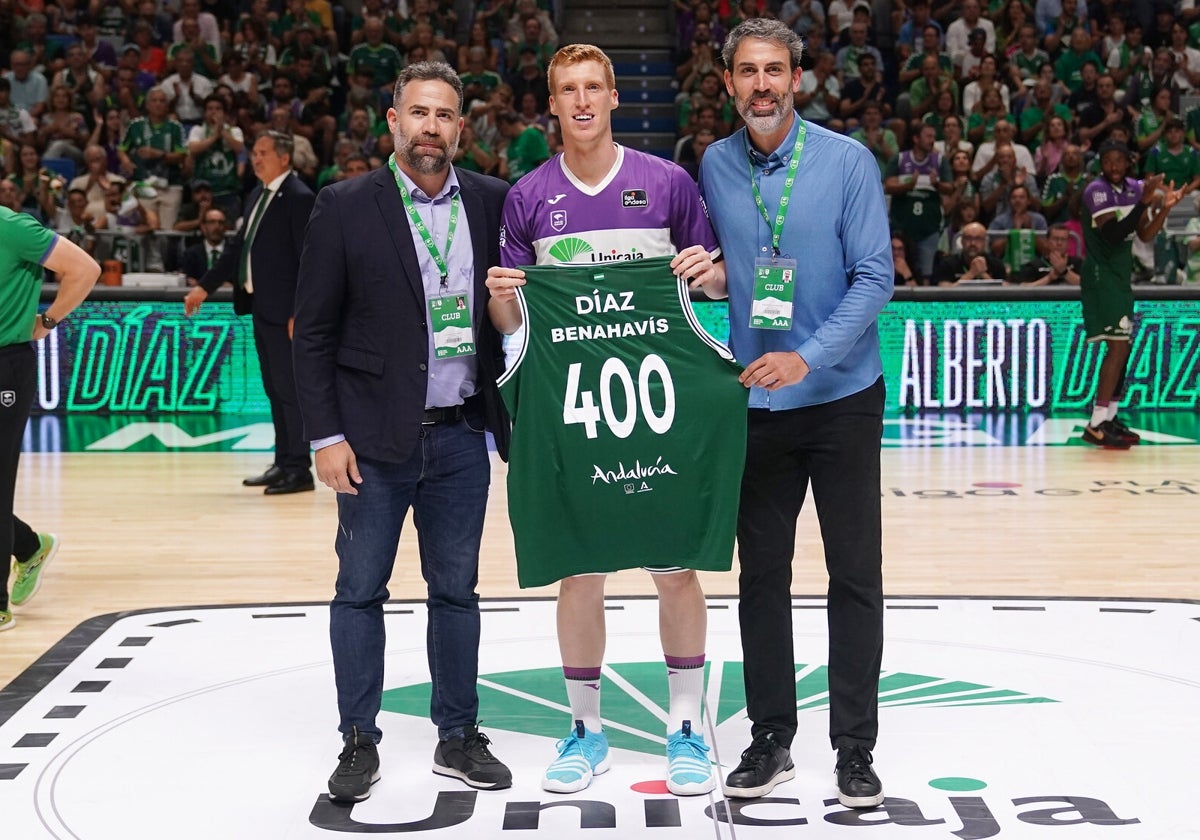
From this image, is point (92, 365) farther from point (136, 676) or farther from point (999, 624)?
point (999, 624)

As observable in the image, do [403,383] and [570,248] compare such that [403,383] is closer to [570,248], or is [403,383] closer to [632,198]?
[570,248]

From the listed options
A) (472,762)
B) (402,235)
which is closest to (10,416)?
(402,235)

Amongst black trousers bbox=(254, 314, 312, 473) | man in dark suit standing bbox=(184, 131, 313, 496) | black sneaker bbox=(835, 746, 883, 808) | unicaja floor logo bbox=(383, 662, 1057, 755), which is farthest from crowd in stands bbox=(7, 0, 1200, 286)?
black sneaker bbox=(835, 746, 883, 808)

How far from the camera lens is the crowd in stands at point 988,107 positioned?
39.9 ft

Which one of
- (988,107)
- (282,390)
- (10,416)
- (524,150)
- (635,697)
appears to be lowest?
(635,697)

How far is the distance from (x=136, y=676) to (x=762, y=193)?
253 cm

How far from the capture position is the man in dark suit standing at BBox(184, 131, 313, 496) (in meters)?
7.96

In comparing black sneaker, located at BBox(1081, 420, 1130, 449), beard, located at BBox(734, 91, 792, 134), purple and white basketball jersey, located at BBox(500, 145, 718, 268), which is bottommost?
black sneaker, located at BBox(1081, 420, 1130, 449)

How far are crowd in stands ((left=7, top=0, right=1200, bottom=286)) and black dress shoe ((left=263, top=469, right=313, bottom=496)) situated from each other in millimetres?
3773

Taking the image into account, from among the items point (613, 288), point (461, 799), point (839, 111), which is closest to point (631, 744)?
point (461, 799)

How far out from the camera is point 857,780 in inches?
145

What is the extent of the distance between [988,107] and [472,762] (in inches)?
451

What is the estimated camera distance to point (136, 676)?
4.84 meters

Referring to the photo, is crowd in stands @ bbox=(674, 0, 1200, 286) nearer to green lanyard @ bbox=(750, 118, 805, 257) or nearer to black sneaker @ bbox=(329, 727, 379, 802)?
green lanyard @ bbox=(750, 118, 805, 257)
